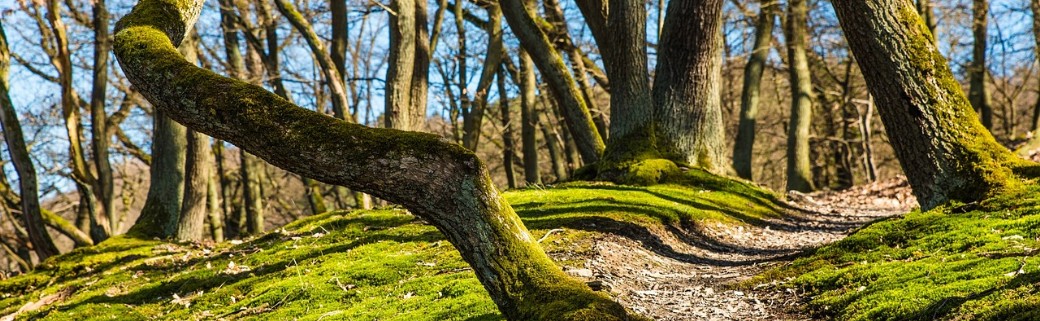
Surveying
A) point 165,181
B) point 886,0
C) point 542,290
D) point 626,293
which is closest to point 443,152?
point 542,290

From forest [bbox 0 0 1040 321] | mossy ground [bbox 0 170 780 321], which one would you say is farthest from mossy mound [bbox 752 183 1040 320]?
mossy ground [bbox 0 170 780 321]

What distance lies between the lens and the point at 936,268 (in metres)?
5.66

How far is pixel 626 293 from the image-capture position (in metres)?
6.47

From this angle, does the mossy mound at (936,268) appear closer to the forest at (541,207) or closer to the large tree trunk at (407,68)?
the forest at (541,207)

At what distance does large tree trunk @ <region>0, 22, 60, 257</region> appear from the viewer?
11.8 m

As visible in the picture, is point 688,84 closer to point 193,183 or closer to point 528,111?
point 193,183

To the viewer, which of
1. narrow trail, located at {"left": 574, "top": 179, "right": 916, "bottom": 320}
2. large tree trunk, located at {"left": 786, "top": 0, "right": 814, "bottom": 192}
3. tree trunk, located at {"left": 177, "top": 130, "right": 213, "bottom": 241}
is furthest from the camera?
large tree trunk, located at {"left": 786, "top": 0, "right": 814, "bottom": 192}

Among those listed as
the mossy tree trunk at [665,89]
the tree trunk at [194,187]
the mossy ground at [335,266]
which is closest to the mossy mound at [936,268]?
the mossy ground at [335,266]

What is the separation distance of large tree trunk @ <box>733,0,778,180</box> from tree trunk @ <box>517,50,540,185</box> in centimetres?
548

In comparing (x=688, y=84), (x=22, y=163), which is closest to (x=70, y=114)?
(x=22, y=163)

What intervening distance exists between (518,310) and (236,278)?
5.21m

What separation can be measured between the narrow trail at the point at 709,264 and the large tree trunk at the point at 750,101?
708cm

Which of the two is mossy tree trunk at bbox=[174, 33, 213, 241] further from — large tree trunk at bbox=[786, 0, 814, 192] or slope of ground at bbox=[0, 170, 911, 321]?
large tree trunk at bbox=[786, 0, 814, 192]

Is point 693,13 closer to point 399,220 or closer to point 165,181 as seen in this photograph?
point 399,220
